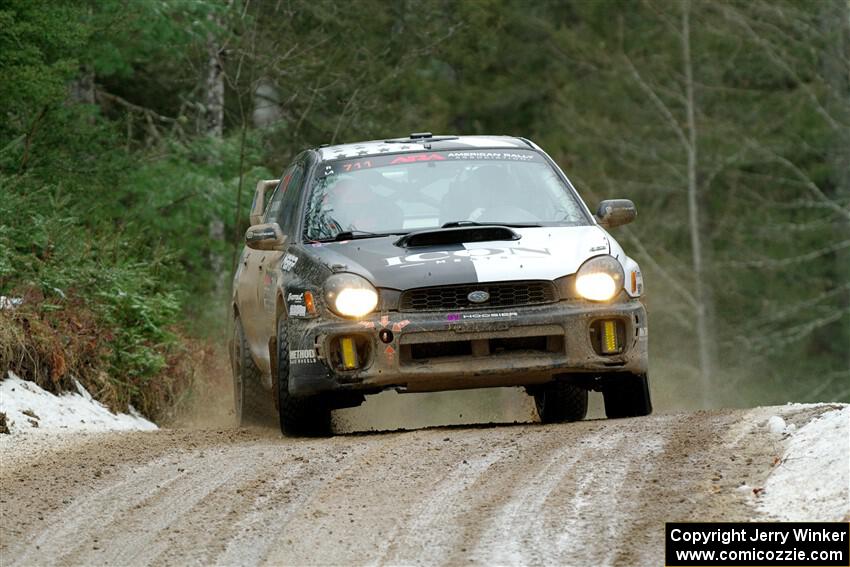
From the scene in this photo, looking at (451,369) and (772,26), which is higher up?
(772,26)

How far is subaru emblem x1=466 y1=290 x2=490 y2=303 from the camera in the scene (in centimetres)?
959

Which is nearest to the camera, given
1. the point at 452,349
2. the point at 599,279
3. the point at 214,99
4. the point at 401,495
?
the point at 401,495

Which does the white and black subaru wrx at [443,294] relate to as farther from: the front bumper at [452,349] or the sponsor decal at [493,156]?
the sponsor decal at [493,156]

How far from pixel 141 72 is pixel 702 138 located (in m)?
19.3

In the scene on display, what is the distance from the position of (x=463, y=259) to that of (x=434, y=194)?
120cm

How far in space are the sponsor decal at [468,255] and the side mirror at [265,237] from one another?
119 cm

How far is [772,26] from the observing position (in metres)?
39.0

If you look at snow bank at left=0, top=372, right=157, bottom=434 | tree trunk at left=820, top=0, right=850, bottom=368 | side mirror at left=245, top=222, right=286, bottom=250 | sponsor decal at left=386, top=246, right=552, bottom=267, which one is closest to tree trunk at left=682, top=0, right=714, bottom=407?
tree trunk at left=820, top=0, right=850, bottom=368

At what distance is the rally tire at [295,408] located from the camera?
32.4ft

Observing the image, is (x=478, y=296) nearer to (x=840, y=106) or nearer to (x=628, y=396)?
(x=628, y=396)

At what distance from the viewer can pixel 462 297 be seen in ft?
31.5

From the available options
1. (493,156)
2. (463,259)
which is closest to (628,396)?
(463,259)

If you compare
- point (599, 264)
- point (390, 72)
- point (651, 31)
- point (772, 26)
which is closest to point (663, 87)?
point (651, 31)

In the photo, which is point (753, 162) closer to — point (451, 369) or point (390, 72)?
point (390, 72)
